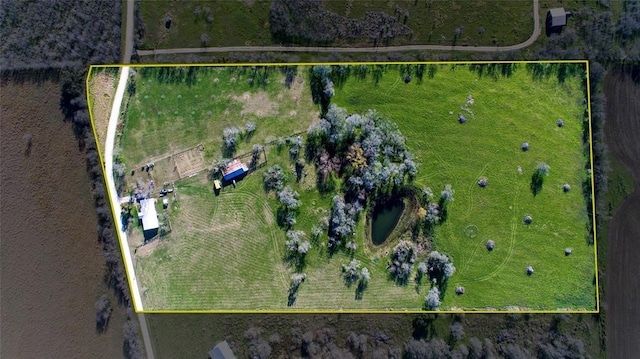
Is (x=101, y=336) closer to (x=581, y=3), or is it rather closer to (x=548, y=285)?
(x=548, y=285)

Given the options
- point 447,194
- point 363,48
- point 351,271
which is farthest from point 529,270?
point 363,48

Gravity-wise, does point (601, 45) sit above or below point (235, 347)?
above

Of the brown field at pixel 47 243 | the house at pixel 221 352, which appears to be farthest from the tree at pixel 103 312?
the house at pixel 221 352

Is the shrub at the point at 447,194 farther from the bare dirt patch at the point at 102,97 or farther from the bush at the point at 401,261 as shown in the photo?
the bare dirt patch at the point at 102,97

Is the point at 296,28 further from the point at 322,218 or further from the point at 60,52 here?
the point at 60,52

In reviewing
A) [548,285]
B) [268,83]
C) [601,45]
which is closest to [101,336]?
[268,83]

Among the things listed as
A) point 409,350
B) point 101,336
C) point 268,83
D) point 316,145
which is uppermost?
point 268,83

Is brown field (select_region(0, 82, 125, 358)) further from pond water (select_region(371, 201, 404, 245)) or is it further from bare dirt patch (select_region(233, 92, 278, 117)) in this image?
pond water (select_region(371, 201, 404, 245))
